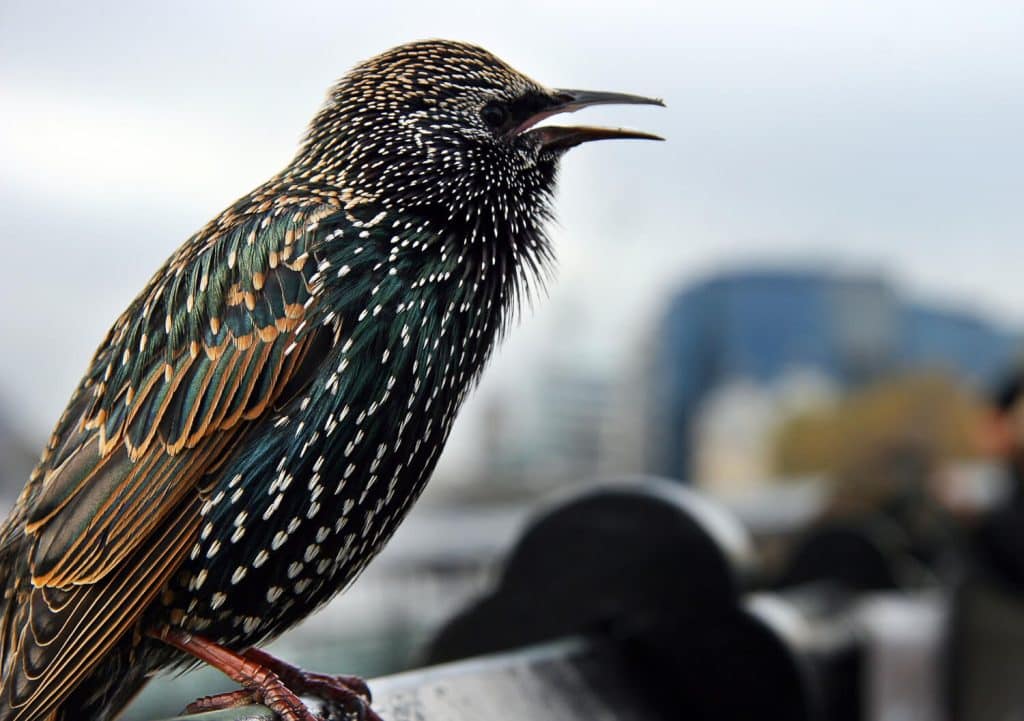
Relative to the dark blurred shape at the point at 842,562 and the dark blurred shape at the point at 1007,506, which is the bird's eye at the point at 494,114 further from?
the dark blurred shape at the point at 842,562

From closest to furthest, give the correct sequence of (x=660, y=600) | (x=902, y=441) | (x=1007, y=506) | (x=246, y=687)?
(x=246, y=687) → (x=660, y=600) → (x=1007, y=506) → (x=902, y=441)

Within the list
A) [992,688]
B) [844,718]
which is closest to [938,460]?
[992,688]

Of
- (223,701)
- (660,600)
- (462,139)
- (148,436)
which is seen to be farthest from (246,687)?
(660,600)

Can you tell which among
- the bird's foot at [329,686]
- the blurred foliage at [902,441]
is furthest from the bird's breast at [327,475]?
the blurred foliage at [902,441]

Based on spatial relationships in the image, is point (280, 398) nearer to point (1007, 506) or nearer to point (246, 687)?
point (246, 687)

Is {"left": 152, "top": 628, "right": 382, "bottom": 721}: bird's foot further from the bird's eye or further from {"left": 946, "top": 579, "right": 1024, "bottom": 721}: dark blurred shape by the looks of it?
{"left": 946, "top": 579, "right": 1024, "bottom": 721}: dark blurred shape

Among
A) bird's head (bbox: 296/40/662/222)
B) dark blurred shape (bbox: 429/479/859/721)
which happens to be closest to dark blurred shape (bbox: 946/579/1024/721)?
dark blurred shape (bbox: 429/479/859/721)
